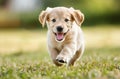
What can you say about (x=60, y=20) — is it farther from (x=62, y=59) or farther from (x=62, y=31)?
(x=62, y=59)

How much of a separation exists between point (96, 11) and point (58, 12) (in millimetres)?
33829

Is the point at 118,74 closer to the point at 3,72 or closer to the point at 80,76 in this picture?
the point at 80,76

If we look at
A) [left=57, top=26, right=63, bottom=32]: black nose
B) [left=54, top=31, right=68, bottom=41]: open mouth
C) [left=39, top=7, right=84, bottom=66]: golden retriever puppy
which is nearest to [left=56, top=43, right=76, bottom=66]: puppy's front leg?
[left=39, top=7, right=84, bottom=66]: golden retriever puppy

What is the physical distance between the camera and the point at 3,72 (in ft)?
31.4

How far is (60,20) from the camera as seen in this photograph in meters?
10.5

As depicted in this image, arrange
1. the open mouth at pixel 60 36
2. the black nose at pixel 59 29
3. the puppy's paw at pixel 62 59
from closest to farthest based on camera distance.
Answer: the puppy's paw at pixel 62 59 < the black nose at pixel 59 29 < the open mouth at pixel 60 36

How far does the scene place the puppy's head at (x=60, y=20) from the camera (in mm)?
10367

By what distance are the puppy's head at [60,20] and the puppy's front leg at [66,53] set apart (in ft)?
0.67

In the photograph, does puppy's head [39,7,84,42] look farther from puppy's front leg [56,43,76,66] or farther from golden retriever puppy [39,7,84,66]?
puppy's front leg [56,43,76,66]

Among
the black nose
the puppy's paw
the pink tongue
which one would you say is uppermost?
the black nose

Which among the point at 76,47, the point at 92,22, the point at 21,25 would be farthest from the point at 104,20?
the point at 76,47

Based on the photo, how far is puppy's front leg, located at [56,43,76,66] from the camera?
32.8 feet

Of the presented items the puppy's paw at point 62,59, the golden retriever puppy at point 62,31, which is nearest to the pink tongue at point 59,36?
the golden retriever puppy at point 62,31

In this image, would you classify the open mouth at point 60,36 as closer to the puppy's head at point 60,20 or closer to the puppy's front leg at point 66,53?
the puppy's head at point 60,20
